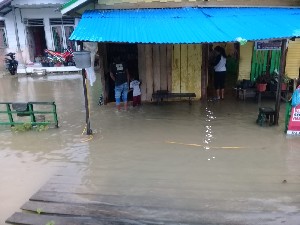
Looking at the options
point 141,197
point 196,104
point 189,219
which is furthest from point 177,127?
point 189,219

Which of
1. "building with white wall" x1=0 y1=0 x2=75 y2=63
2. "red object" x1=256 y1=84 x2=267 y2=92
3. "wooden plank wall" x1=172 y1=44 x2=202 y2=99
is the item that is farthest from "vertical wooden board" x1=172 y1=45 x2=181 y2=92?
"building with white wall" x1=0 y1=0 x2=75 y2=63

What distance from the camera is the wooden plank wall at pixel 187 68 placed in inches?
429

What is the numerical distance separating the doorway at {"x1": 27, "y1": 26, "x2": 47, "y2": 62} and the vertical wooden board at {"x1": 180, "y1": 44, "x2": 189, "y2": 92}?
1210cm

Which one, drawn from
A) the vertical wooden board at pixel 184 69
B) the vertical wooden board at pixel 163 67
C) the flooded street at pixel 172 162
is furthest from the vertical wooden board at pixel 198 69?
the vertical wooden board at pixel 163 67

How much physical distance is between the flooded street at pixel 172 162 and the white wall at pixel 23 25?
→ 10259 mm

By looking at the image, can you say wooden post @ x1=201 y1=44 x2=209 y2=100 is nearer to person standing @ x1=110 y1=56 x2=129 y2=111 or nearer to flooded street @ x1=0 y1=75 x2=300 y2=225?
flooded street @ x1=0 y1=75 x2=300 y2=225

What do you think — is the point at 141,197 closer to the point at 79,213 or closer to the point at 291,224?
the point at 79,213

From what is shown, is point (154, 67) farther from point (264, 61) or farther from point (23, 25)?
point (23, 25)

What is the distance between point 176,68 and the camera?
11062 millimetres

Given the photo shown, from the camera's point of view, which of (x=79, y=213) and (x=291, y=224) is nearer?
(x=291, y=224)

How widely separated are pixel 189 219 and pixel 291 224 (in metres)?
1.53

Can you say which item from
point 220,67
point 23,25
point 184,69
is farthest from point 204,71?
point 23,25

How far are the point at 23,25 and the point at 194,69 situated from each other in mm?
12483

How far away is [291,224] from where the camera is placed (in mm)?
4711
